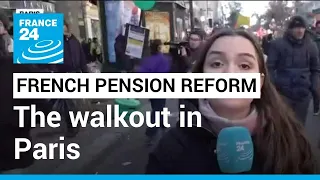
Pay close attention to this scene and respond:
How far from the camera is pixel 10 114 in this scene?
2.41 meters

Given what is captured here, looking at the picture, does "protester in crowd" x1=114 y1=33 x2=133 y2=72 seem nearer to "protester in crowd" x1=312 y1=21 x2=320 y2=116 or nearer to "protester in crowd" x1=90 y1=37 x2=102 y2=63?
"protester in crowd" x1=90 y1=37 x2=102 y2=63

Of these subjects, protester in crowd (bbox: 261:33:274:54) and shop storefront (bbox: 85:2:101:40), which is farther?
shop storefront (bbox: 85:2:101:40)

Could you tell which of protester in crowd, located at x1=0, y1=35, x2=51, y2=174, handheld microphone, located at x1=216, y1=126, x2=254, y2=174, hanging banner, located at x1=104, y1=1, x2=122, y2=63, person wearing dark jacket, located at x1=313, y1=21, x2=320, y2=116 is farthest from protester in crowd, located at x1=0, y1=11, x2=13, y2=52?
person wearing dark jacket, located at x1=313, y1=21, x2=320, y2=116

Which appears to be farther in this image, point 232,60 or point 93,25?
point 93,25

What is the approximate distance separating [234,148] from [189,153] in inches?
7.8

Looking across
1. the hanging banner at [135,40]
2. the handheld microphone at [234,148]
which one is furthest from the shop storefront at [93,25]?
the handheld microphone at [234,148]

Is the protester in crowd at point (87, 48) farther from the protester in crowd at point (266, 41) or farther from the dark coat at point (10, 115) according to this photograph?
the protester in crowd at point (266, 41)

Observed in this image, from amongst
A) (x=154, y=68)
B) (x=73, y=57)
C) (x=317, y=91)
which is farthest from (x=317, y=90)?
(x=73, y=57)

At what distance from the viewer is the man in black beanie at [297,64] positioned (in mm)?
2453

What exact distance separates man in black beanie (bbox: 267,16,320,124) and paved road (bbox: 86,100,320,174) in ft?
0.21

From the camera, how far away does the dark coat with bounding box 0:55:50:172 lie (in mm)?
2395

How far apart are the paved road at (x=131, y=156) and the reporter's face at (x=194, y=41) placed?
0.43 meters

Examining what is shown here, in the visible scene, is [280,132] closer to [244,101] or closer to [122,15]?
[244,101]

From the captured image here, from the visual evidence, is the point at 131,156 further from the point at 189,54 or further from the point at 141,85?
the point at 189,54
